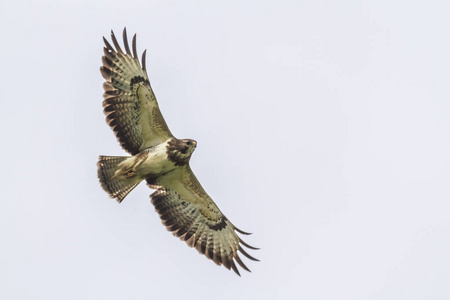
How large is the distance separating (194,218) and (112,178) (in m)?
2.05

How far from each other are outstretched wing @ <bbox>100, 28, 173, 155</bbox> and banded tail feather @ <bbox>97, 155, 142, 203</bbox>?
40cm

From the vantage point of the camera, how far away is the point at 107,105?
61.1 ft

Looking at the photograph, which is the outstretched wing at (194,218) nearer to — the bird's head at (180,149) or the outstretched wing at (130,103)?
the bird's head at (180,149)

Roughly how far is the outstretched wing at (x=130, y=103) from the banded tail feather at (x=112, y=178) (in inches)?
15.8

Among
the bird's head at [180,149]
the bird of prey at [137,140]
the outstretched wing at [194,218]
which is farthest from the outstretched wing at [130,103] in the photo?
the outstretched wing at [194,218]

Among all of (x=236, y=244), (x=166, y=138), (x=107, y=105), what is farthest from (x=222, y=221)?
(x=107, y=105)

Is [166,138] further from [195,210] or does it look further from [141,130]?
[195,210]

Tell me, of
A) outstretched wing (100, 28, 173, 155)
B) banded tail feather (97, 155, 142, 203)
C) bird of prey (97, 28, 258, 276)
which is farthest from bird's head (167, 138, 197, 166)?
banded tail feather (97, 155, 142, 203)

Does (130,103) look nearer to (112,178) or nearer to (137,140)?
(137,140)

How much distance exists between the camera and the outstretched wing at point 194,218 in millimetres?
19484

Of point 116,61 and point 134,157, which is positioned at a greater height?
point 116,61

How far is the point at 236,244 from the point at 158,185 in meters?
2.10

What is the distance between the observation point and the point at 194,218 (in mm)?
19672

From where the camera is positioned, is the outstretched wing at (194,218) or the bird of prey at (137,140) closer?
the bird of prey at (137,140)
